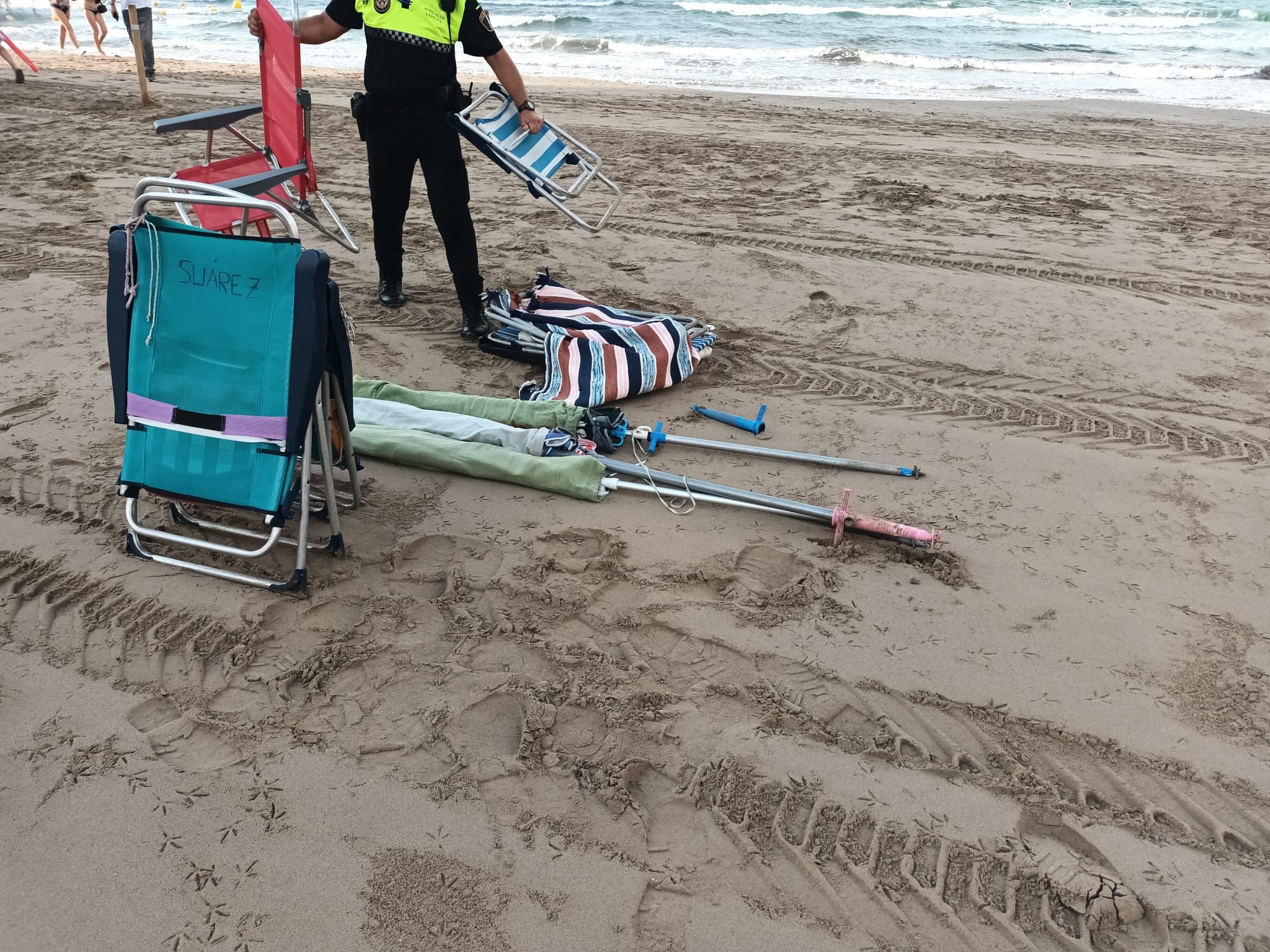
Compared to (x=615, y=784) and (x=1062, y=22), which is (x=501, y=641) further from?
(x=1062, y=22)

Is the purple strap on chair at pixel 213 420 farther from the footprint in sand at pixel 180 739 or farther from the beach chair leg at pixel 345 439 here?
the footprint in sand at pixel 180 739

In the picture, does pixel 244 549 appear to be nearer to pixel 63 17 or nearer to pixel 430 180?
pixel 430 180

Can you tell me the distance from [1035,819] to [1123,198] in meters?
6.71

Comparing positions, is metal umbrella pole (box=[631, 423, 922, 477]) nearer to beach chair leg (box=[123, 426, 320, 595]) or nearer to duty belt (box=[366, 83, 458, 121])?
beach chair leg (box=[123, 426, 320, 595])

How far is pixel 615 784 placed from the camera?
7.66 feet

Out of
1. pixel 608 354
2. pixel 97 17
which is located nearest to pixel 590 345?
pixel 608 354

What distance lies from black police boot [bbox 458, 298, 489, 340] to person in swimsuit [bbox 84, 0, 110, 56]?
14.9 m

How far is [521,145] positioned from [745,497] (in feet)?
7.93

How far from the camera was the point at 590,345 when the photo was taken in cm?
432

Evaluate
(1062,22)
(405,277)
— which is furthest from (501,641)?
(1062,22)

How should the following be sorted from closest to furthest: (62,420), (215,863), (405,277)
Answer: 1. (215,863)
2. (62,420)
3. (405,277)

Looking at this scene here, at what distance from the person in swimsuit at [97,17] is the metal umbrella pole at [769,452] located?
54.0 feet

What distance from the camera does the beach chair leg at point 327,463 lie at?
2.97 meters

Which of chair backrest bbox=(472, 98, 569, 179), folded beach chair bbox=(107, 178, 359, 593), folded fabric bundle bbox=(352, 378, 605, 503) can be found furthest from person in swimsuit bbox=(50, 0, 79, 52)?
folded beach chair bbox=(107, 178, 359, 593)
